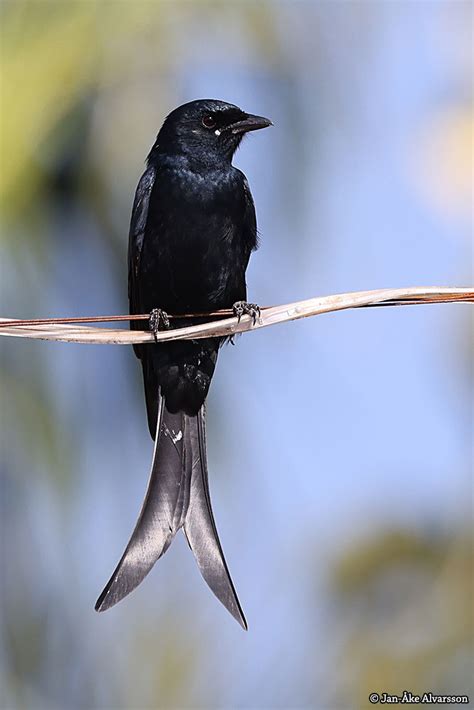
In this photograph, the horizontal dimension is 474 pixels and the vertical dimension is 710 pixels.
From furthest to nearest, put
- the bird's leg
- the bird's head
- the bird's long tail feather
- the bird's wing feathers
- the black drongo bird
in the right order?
the bird's head, the bird's wing feathers, the black drongo bird, the bird's leg, the bird's long tail feather

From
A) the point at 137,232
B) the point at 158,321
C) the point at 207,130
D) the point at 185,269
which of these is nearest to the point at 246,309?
the point at 158,321

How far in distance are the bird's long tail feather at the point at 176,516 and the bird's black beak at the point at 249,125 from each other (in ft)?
3.86

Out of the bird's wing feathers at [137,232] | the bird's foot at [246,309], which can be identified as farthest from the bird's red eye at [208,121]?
the bird's foot at [246,309]

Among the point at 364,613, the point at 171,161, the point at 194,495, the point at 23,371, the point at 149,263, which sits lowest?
the point at 364,613

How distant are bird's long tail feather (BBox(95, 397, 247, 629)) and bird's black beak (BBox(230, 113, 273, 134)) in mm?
1177

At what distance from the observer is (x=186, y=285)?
4887 mm

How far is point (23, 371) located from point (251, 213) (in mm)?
1319

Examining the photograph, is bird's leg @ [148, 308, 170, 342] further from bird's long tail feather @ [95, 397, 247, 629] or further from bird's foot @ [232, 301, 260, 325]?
bird's long tail feather @ [95, 397, 247, 629]

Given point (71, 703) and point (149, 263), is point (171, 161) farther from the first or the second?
point (71, 703)

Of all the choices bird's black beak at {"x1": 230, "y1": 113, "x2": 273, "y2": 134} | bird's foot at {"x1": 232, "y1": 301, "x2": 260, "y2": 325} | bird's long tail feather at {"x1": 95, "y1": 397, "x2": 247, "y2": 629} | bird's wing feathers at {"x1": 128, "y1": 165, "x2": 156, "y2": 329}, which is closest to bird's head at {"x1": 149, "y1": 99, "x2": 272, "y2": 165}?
bird's black beak at {"x1": 230, "y1": 113, "x2": 273, "y2": 134}

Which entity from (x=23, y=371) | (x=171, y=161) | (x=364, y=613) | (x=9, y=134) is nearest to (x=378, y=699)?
(x=364, y=613)

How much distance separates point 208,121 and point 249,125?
6.8 inches

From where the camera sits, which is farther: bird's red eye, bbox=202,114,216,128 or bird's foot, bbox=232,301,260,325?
bird's red eye, bbox=202,114,216,128

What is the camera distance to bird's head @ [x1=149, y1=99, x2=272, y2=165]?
5129mm
